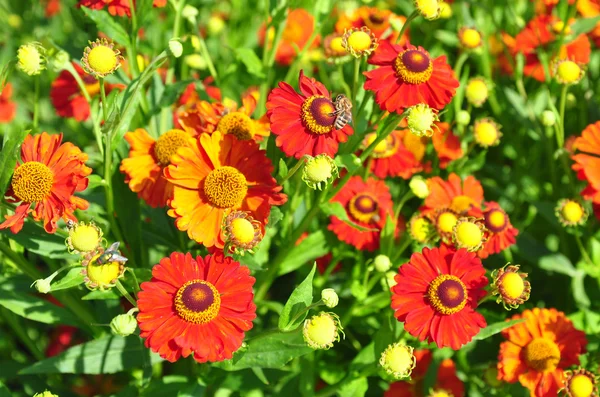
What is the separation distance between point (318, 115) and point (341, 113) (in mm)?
49

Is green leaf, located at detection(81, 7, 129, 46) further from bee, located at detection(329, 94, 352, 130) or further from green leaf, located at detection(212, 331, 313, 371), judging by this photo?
green leaf, located at detection(212, 331, 313, 371)

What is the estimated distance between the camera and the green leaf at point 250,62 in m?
1.97

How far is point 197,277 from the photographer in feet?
4.29

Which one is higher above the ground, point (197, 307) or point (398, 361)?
point (197, 307)

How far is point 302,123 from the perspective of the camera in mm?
1362

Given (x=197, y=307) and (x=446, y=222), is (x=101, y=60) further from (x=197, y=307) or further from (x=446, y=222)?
(x=446, y=222)

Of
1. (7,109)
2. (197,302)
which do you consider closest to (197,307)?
(197,302)

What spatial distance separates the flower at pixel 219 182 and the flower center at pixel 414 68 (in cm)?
37

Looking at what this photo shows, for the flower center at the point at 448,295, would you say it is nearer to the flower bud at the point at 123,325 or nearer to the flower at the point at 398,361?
the flower at the point at 398,361

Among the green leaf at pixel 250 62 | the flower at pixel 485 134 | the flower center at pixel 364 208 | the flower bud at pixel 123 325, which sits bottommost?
the flower center at pixel 364 208

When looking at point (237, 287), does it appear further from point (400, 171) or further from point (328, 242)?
point (400, 171)

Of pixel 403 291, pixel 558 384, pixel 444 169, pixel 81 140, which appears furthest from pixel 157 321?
pixel 81 140

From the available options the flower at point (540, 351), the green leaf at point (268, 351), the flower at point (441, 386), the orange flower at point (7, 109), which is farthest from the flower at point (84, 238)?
the orange flower at point (7, 109)

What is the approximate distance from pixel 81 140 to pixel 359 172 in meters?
1.17
